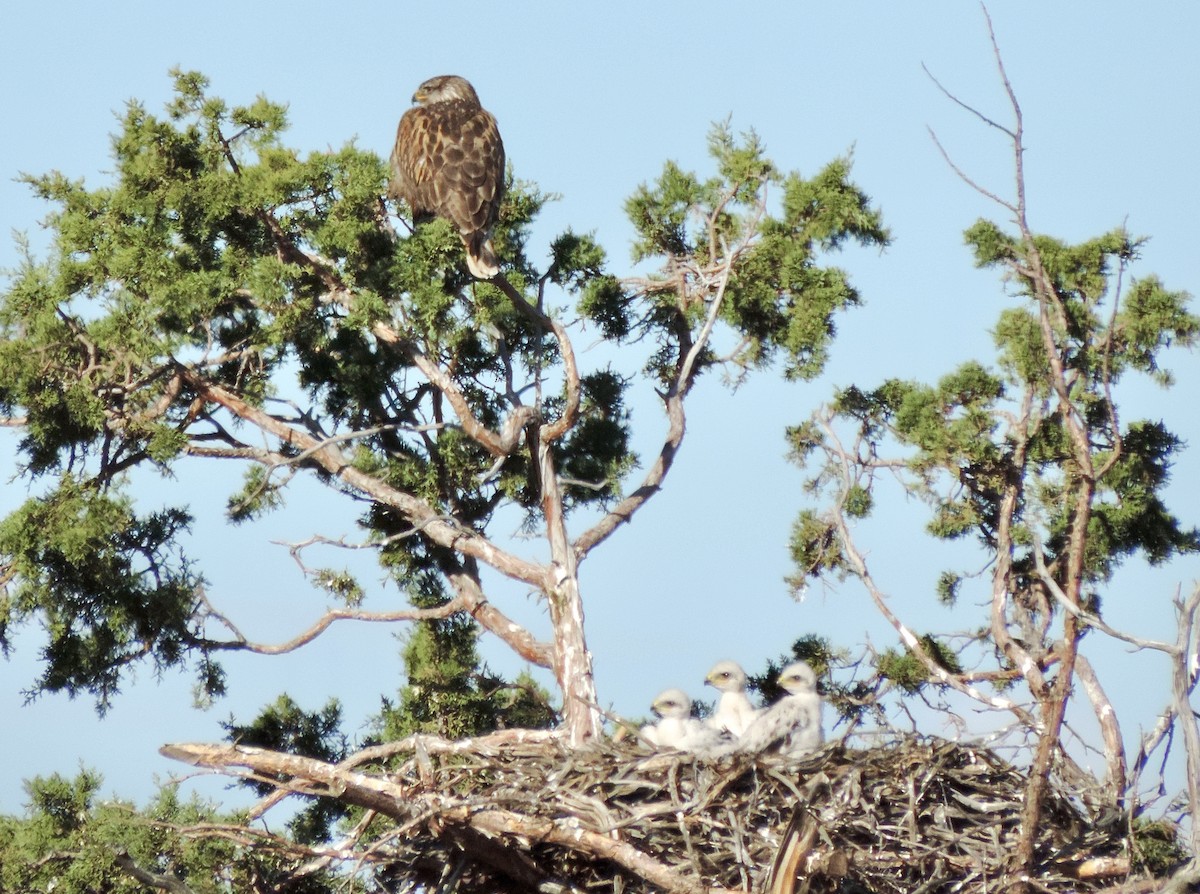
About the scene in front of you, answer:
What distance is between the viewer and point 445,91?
12.1m

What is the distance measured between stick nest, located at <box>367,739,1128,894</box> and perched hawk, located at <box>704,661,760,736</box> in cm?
104

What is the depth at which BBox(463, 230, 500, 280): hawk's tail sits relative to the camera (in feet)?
33.4

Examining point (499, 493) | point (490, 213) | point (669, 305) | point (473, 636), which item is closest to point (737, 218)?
point (669, 305)

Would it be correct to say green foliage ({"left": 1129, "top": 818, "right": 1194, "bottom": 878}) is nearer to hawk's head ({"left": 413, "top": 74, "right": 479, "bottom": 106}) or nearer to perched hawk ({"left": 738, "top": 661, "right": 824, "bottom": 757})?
perched hawk ({"left": 738, "top": 661, "right": 824, "bottom": 757})

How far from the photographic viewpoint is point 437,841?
27.3 ft

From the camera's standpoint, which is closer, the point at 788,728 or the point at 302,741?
the point at 788,728

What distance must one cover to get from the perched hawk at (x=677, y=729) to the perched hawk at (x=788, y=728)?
18cm

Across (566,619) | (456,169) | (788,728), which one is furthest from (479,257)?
(788,728)

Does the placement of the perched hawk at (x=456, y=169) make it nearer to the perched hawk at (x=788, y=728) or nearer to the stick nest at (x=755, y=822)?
the perched hawk at (x=788, y=728)

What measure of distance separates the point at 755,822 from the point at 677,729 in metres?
1.03

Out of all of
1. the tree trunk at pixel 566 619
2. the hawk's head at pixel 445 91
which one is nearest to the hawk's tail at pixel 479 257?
the tree trunk at pixel 566 619

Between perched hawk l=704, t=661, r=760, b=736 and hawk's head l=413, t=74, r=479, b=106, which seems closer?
perched hawk l=704, t=661, r=760, b=736

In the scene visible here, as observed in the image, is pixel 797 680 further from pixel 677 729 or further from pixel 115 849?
pixel 115 849

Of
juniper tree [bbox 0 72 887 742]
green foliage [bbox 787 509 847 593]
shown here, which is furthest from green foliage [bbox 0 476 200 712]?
green foliage [bbox 787 509 847 593]
